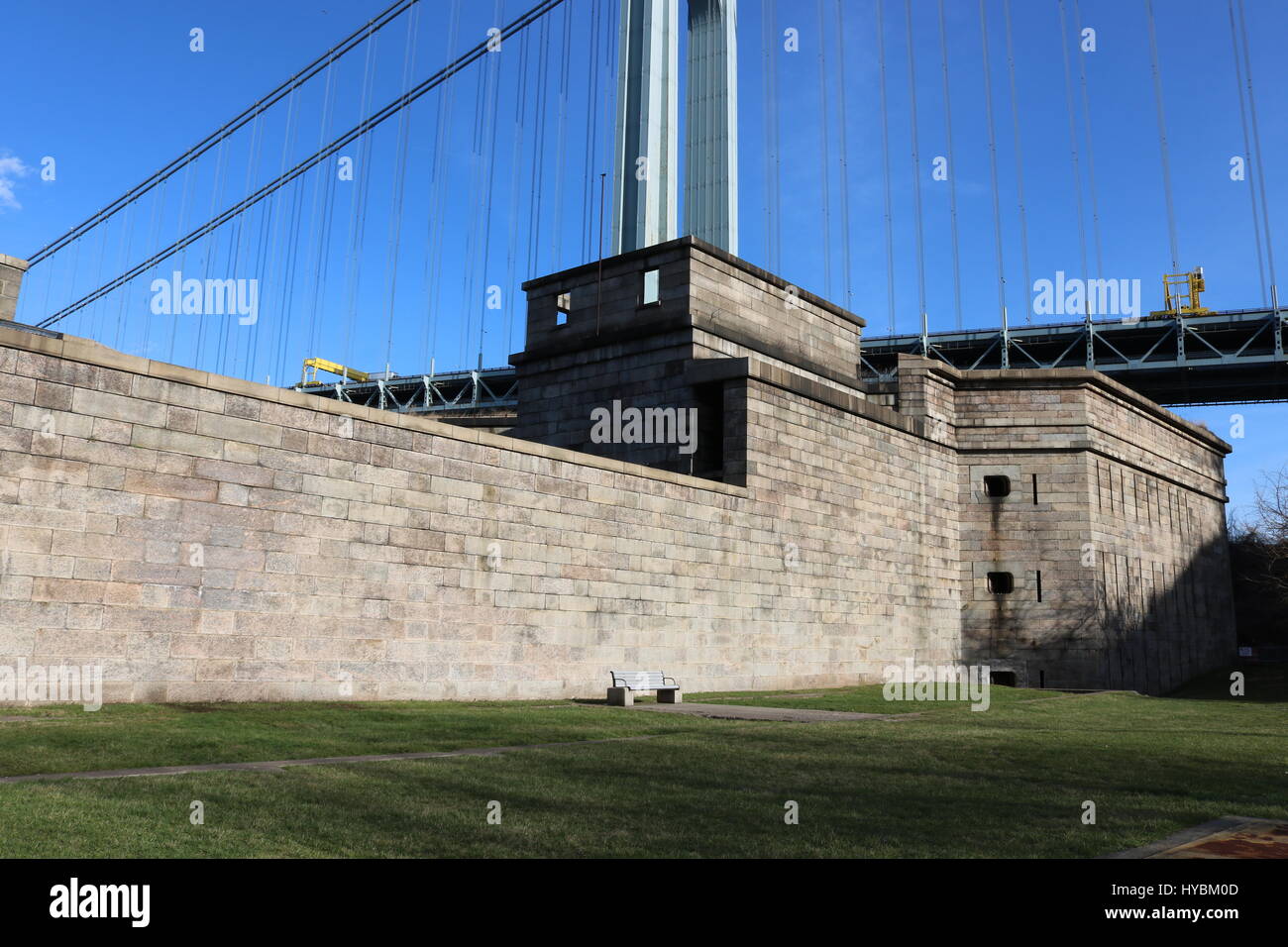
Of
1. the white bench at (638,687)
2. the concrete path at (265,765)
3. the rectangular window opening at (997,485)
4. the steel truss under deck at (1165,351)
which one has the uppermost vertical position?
the steel truss under deck at (1165,351)

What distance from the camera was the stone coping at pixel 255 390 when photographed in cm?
1223

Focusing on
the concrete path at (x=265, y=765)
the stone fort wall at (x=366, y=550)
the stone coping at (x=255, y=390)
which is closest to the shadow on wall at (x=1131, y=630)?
the stone fort wall at (x=366, y=550)

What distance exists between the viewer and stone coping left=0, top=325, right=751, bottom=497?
40.1 feet

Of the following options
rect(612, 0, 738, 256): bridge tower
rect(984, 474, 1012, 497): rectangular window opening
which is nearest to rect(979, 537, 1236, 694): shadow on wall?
rect(984, 474, 1012, 497): rectangular window opening

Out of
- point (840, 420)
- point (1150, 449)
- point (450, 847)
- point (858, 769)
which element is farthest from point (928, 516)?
point (450, 847)

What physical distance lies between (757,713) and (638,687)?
2.78m

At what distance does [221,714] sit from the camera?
11.8 metres

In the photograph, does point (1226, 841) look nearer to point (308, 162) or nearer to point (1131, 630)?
point (1131, 630)

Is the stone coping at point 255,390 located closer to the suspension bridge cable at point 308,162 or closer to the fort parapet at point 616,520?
the fort parapet at point 616,520

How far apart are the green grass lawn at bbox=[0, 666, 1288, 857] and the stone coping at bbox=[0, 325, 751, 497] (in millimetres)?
4282

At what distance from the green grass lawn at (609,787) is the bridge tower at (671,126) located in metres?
39.5

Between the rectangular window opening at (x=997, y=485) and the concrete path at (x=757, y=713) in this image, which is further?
the rectangular window opening at (x=997, y=485)

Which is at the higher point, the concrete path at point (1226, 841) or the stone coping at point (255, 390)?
the stone coping at point (255, 390)
